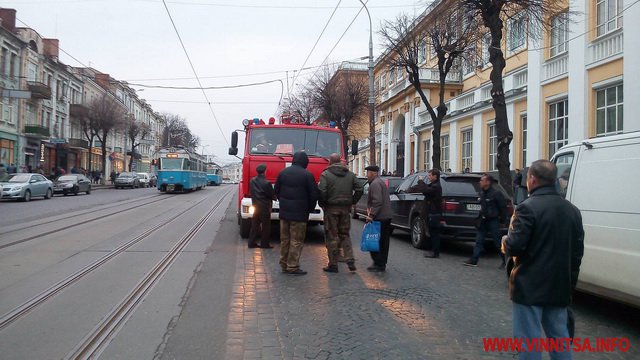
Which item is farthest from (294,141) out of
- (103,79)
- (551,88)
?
(103,79)

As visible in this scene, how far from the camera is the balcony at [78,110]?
48678mm

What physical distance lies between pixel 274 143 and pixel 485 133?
53.4ft

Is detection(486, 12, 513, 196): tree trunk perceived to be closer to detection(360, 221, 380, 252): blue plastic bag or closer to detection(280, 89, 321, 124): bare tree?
detection(360, 221, 380, 252): blue plastic bag

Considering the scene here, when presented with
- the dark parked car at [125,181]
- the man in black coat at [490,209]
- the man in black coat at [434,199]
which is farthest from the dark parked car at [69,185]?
the man in black coat at [490,209]

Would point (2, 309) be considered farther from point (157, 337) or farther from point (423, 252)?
point (423, 252)

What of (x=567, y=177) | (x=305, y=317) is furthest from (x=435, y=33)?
(x=305, y=317)

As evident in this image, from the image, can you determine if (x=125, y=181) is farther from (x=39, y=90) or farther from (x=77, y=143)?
(x=39, y=90)

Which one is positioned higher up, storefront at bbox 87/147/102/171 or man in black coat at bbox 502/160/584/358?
storefront at bbox 87/147/102/171

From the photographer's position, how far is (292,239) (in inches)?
300

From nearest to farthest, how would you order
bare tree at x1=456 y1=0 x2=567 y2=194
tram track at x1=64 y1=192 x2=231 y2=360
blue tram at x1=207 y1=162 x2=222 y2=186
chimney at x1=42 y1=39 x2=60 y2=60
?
tram track at x1=64 y1=192 x2=231 y2=360, bare tree at x1=456 y1=0 x2=567 y2=194, chimney at x1=42 y1=39 x2=60 y2=60, blue tram at x1=207 y1=162 x2=222 y2=186

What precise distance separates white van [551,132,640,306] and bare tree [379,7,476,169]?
36.0ft

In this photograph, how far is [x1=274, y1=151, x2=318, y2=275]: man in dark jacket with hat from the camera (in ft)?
24.9

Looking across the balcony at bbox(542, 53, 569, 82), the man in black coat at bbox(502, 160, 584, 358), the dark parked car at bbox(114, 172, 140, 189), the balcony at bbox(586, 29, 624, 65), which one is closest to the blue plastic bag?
the man in black coat at bbox(502, 160, 584, 358)

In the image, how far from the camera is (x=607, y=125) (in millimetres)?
16156
